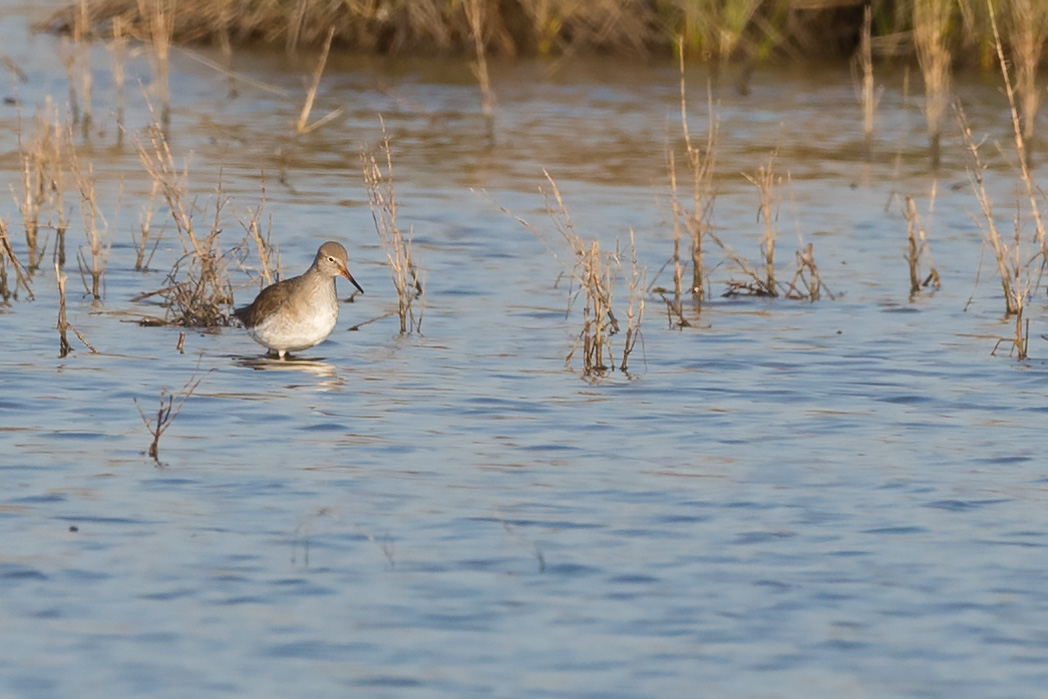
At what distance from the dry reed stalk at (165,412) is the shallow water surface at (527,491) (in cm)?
8

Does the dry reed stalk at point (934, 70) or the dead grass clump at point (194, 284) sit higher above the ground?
the dry reed stalk at point (934, 70)

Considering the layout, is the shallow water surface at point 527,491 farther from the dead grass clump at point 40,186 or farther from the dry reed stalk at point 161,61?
the dry reed stalk at point 161,61

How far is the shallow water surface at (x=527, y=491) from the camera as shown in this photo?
6453mm

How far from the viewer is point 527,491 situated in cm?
855

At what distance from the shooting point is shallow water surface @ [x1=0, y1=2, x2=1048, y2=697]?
21.2ft

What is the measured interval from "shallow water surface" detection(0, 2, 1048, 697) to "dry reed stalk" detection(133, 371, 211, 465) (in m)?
0.08

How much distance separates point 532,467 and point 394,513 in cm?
109

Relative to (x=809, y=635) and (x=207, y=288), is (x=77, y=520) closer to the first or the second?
(x=809, y=635)

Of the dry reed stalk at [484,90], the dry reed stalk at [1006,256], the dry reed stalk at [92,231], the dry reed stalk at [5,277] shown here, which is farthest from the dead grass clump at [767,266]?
the dry reed stalk at [484,90]

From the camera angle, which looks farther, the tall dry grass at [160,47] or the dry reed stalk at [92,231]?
the tall dry grass at [160,47]

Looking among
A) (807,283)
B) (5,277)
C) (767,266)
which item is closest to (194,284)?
(5,277)

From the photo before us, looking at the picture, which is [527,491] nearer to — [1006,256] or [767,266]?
[1006,256]

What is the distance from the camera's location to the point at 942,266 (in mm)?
15688

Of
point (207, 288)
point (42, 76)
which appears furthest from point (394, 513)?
point (42, 76)
